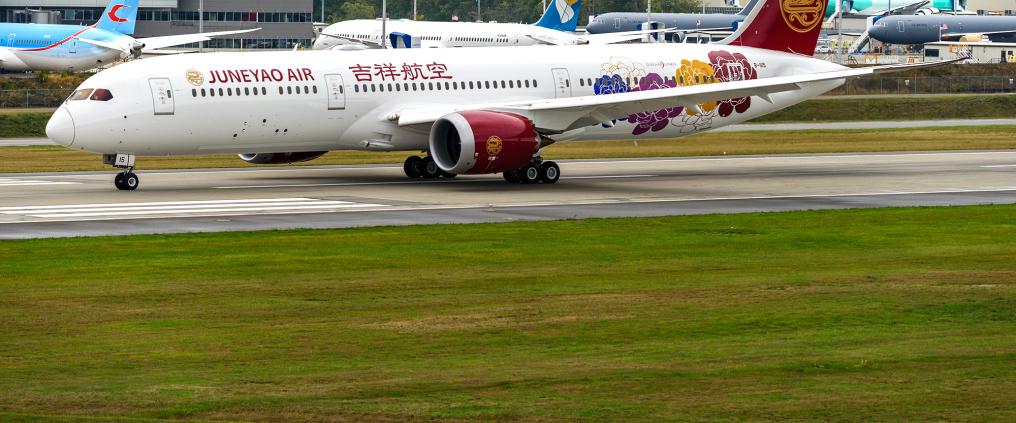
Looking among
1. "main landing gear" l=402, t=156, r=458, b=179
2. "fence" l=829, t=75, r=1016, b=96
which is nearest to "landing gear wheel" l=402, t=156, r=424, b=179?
"main landing gear" l=402, t=156, r=458, b=179

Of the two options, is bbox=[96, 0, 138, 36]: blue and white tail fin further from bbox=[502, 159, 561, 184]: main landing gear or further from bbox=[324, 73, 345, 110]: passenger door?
bbox=[502, 159, 561, 184]: main landing gear

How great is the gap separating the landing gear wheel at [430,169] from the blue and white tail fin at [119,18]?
68698 mm

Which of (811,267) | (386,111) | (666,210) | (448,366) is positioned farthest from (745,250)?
(386,111)

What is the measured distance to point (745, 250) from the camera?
26.9 meters

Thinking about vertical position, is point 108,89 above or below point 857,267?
above

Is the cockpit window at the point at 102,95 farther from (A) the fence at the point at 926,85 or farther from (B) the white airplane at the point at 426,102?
(A) the fence at the point at 926,85

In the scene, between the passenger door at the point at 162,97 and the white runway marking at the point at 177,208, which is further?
the passenger door at the point at 162,97

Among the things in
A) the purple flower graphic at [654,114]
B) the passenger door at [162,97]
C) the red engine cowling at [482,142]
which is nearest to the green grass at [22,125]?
the passenger door at [162,97]

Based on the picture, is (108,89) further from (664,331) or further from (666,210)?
(664,331)

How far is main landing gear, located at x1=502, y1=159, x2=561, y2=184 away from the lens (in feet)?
138

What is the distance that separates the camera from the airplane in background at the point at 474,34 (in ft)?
361

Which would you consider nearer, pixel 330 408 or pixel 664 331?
pixel 330 408

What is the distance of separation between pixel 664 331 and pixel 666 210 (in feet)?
53.7

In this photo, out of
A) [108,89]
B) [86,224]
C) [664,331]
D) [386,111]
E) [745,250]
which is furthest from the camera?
[386,111]
